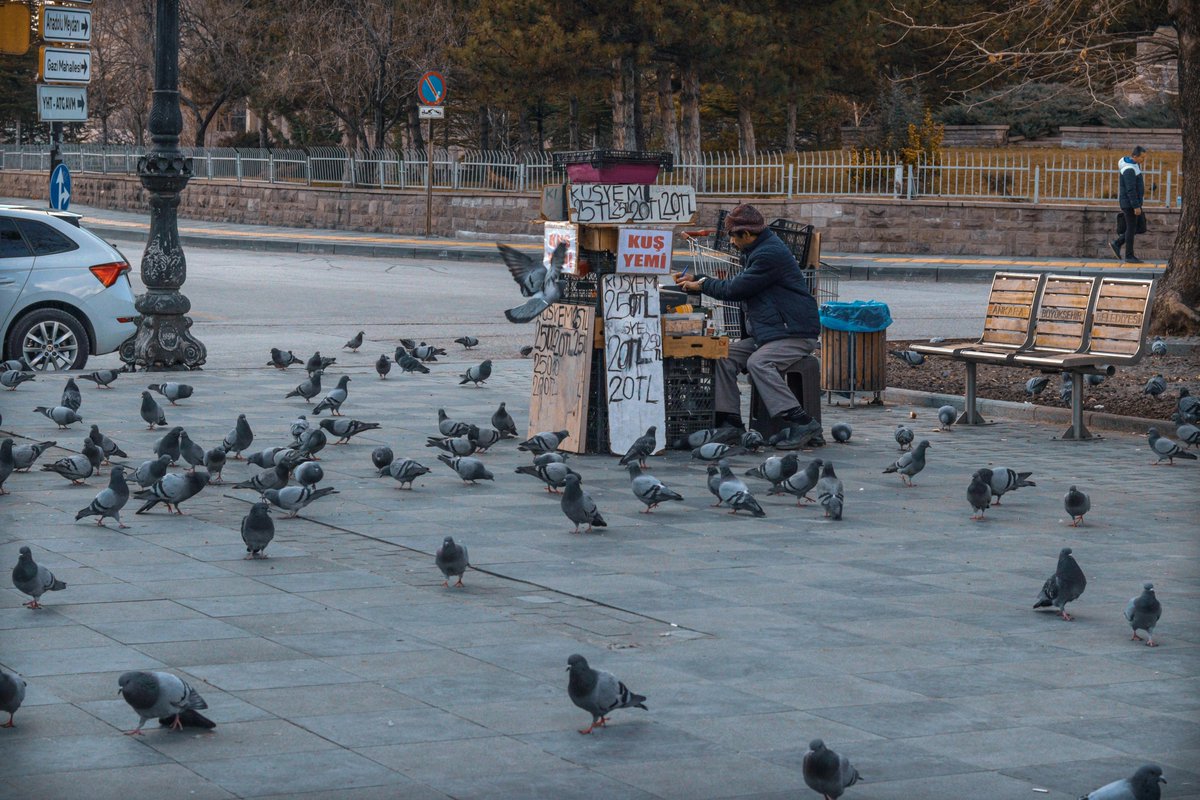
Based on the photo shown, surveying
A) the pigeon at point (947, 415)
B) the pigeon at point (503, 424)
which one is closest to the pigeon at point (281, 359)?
the pigeon at point (503, 424)

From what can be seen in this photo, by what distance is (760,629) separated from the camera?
6.23 metres

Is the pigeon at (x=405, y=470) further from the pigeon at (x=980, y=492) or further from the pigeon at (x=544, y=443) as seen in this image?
the pigeon at (x=980, y=492)

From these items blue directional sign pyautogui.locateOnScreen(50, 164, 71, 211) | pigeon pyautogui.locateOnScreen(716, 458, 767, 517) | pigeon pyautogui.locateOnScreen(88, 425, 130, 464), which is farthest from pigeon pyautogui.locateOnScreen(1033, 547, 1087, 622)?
blue directional sign pyautogui.locateOnScreen(50, 164, 71, 211)

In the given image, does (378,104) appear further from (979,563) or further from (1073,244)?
(979,563)

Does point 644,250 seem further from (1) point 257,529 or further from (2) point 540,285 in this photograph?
(1) point 257,529

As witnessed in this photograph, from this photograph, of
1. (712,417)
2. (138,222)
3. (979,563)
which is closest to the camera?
(979,563)

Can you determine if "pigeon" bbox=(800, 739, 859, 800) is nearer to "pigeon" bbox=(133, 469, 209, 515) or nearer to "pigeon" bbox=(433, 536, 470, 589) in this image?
"pigeon" bbox=(433, 536, 470, 589)

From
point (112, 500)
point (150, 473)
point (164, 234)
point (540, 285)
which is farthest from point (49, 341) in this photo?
point (112, 500)

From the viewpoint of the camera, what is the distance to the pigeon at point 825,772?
13.8 feet

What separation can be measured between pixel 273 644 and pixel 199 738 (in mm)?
1070

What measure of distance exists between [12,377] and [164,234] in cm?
220

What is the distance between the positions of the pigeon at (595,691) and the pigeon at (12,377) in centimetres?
918

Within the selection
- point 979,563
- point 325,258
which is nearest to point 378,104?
point 325,258

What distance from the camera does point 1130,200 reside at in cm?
2642
